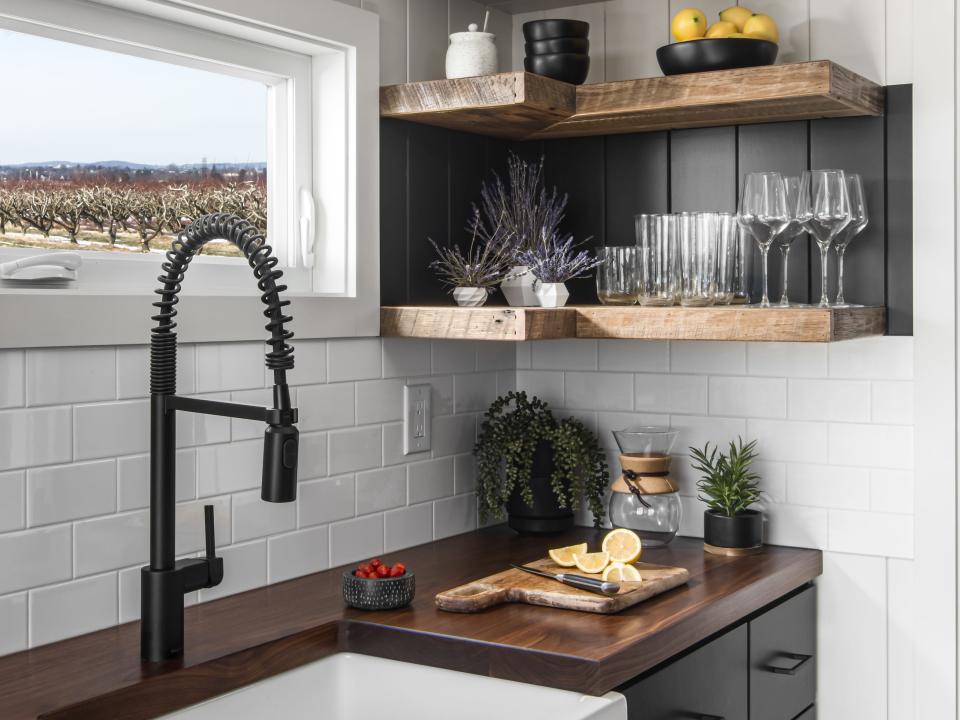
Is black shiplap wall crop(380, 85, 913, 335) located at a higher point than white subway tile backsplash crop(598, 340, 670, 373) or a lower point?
higher

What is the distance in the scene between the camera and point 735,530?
247 cm

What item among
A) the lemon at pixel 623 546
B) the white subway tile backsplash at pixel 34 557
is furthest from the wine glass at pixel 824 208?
the white subway tile backsplash at pixel 34 557

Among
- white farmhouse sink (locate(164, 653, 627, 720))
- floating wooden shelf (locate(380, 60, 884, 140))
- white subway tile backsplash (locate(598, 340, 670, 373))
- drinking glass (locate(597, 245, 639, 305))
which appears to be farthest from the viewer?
white subway tile backsplash (locate(598, 340, 670, 373))

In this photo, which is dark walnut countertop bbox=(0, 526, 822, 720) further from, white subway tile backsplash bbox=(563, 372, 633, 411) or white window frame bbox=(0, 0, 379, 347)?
white subway tile backsplash bbox=(563, 372, 633, 411)

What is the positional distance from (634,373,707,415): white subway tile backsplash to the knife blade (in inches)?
28.7

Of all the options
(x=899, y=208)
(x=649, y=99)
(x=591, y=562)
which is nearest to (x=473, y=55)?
(x=649, y=99)

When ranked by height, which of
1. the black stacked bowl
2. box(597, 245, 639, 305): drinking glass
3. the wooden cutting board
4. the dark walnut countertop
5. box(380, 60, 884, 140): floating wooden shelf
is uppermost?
the black stacked bowl

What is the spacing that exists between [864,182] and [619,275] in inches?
21.9

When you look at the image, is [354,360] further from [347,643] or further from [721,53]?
[721,53]

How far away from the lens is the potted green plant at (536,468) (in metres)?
2.62

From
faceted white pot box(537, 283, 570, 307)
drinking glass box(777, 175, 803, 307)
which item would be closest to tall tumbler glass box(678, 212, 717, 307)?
drinking glass box(777, 175, 803, 307)

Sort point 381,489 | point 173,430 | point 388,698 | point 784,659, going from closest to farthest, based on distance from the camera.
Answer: point 173,430
point 388,698
point 784,659
point 381,489

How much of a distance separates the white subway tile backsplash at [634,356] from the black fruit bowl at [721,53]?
0.70 meters

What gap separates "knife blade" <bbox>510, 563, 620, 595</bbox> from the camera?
1.96 m
